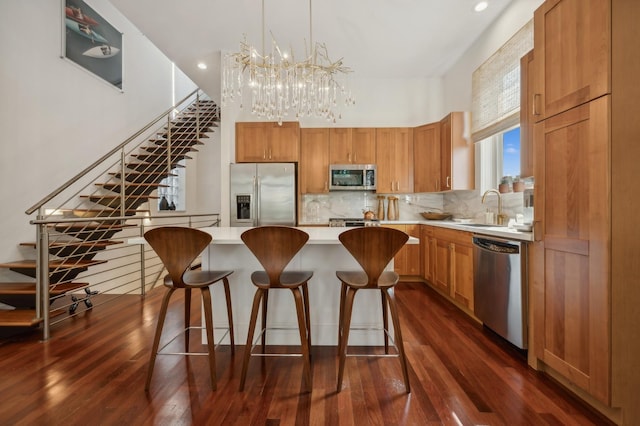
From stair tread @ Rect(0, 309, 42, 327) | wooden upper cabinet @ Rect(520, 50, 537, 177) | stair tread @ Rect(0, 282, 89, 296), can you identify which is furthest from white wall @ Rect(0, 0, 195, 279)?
wooden upper cabinet @ Rect(520, 50, 537, 177)

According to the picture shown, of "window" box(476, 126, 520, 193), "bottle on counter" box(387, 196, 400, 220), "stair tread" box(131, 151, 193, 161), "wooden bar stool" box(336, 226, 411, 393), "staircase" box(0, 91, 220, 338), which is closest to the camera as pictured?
"wooden bar stool" box(336, 226, 411, 393)

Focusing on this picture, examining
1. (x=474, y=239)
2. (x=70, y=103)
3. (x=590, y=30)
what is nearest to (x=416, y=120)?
(x=474, y=239)

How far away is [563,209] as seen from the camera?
168 cm

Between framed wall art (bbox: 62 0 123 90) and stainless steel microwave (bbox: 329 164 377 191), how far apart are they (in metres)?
3.98

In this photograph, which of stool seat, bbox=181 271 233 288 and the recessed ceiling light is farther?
the recessed ceiling light

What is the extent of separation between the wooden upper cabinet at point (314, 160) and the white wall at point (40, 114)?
3.24m

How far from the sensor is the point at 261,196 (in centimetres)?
Result: 416

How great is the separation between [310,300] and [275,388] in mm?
703

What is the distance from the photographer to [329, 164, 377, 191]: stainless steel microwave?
451cm

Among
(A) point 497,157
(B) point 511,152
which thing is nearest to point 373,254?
(B) point 511,152

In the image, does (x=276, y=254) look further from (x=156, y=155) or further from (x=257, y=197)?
(x=156, y=155)

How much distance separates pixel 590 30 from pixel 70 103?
18.2ft

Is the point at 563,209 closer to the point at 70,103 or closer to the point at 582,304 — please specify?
the point at 582,304

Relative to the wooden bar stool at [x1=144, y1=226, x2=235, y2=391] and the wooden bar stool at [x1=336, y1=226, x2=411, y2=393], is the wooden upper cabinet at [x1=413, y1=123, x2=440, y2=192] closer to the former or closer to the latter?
the wooden bar stool at [x1=336, y1=226, x2=411, y2=393]
